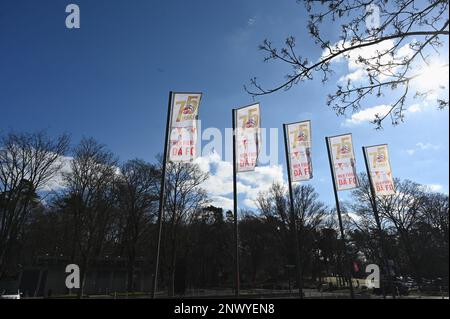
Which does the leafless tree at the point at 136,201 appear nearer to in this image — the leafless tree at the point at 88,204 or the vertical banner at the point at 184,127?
the leafless tree at the point at 88,204

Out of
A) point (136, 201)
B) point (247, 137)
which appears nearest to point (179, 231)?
point (136, 201)

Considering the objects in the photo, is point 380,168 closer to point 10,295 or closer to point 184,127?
point 184,127

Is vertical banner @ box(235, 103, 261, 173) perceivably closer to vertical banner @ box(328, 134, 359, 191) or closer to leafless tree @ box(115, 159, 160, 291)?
vertical banner @ box(328, 134, 359, 191)

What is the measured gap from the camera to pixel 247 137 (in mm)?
15281

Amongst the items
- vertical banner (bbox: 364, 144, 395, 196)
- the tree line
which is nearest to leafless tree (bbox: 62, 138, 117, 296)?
the tree line

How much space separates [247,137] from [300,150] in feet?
10.2

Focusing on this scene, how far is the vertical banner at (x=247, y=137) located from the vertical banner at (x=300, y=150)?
253 cm

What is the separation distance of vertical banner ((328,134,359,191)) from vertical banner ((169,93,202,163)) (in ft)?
27.1

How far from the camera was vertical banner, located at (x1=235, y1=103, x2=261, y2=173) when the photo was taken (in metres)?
14.9

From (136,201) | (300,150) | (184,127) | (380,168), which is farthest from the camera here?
(136,201)

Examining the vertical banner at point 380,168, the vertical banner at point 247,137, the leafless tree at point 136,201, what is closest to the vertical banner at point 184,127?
the vertical banner at point 247,137

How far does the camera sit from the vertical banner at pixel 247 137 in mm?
14898

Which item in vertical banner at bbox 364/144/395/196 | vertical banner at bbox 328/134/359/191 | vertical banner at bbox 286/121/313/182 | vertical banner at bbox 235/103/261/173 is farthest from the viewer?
vertical banner at bbox 364/144/395/196
